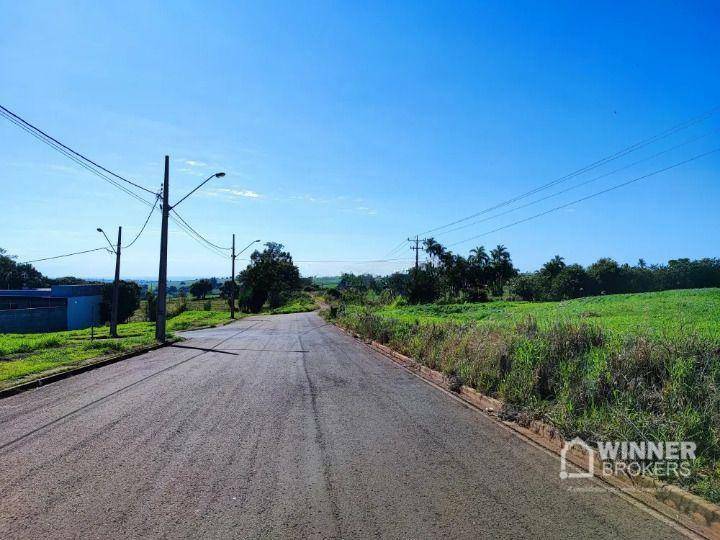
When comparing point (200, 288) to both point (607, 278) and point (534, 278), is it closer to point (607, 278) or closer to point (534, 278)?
point (534, 278)

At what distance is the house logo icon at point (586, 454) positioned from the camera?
5.12m

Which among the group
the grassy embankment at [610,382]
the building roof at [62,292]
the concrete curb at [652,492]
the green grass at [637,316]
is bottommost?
the concrete curb at [652,492]

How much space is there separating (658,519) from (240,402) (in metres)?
6.51

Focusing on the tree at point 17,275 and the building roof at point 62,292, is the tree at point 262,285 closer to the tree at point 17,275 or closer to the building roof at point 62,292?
the building roof at point 62,292

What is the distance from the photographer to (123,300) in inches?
2067

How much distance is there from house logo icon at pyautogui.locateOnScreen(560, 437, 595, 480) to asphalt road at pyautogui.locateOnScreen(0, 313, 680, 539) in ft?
0.51

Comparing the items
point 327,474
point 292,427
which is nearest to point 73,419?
point 292,427

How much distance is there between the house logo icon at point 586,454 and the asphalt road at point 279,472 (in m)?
0.16

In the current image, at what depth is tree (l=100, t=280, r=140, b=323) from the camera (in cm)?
5194

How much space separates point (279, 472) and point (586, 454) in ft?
12.2

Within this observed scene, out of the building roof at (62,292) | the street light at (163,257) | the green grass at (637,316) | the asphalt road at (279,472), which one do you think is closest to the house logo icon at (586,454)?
the asphalt road at (279,472)

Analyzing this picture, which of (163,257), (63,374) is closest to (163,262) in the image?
(163,257)

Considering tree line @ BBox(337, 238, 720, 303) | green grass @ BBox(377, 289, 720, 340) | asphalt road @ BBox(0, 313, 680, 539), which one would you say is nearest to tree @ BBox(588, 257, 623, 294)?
tree line @ BBox(337, 238, 720, 303)

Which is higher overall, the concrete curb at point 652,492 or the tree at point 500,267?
the tree at point 500,267
